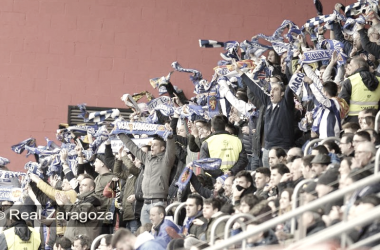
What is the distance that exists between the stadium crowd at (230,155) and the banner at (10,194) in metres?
0.06

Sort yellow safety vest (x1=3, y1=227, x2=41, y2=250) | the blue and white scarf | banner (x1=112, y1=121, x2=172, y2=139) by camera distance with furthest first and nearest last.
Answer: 1. the blue and white scarf
2. banner (x1=112, y1=121, x2=172, y2=139)
3. yellow safety vest (x1=3, y1=227, x2=41, y2=250)

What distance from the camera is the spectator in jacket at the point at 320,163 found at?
5.76 m

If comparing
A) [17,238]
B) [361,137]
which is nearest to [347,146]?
[361,137]

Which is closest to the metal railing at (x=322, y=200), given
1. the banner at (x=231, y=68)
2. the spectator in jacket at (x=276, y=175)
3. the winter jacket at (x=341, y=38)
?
the spectator in jacket at (x=276, y=175)

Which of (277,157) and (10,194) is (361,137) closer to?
(277,157)

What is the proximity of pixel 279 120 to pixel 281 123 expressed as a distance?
0.03 metres

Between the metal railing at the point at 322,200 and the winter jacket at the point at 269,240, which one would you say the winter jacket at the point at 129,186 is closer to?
the winter jacket at the point at 269,240

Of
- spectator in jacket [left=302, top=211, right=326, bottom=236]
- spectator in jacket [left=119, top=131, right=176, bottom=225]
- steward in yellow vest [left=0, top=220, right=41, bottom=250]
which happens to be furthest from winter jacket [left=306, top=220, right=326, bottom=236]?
steward in yellow vest [left=0, top=220, right=41, bottom=250]

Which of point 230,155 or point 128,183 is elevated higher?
point 230,155

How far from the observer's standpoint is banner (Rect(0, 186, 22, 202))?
9383 millimetres

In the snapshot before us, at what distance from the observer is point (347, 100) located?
7328mm

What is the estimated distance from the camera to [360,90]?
7289 millimetres

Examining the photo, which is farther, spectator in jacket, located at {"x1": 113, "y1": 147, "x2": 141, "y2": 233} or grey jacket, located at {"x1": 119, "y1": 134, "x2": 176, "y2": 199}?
spectator in jacket, located at {"x1": 113, "y1": 147, "x2": 141, "y2": 233}

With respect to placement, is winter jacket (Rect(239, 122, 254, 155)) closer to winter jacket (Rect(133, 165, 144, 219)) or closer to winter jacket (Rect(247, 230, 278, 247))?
winter jacket (Rect(133, 165, 144, 219))
